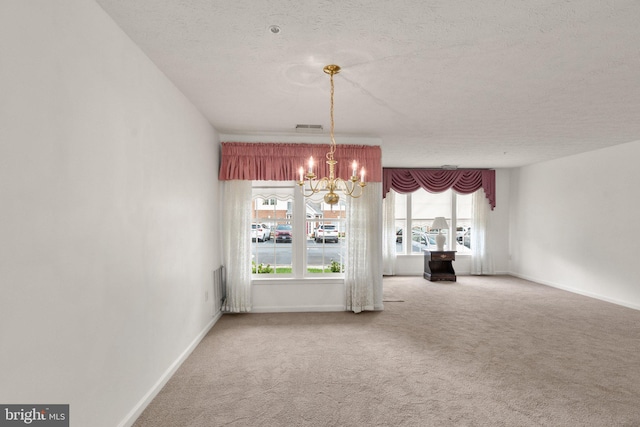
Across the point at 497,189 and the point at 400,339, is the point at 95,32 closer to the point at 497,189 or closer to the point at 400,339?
the point at 400,339

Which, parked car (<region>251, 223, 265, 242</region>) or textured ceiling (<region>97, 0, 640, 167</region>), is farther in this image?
parked car (<region>251, 223, 265, 242</region>)

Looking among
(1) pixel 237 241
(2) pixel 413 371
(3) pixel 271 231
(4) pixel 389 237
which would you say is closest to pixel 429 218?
(4) pixel 389 237

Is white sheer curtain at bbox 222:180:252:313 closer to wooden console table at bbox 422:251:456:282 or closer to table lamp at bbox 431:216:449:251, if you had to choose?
wooden console table at bbox 422:251:456:282

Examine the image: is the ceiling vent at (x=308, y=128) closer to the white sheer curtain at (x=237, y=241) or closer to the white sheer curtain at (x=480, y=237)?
the white sheer curtain at (x=237, y=241)

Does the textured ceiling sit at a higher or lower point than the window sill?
higher

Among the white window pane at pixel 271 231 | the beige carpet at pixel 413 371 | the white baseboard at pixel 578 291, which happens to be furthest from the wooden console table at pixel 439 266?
the white window pane at pixel 271 231

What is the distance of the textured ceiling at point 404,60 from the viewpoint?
1811mm

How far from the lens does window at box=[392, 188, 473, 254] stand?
780 cm

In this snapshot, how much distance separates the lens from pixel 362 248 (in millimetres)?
4660

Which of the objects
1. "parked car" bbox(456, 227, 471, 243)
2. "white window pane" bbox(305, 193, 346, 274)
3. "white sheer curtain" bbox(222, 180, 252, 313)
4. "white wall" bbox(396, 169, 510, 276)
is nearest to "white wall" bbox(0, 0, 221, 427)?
"white sheer curtain" bbox(222, 180, 252, 313)

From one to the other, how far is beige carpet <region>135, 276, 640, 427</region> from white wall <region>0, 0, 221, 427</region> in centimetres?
65

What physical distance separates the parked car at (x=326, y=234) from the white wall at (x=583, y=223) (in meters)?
4.64

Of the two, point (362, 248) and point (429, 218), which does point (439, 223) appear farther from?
point (362, 248)

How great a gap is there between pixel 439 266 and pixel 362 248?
365 centimetres
